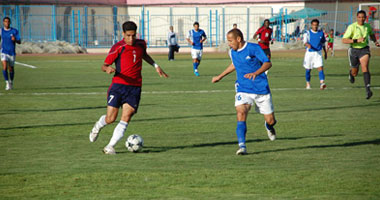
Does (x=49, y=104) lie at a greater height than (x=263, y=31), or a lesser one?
lesser

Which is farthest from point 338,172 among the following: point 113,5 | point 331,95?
point 113,5

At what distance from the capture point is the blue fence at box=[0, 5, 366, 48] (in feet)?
179

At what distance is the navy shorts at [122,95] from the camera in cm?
889

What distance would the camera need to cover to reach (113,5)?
63.0 meters

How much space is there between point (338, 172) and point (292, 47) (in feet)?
143

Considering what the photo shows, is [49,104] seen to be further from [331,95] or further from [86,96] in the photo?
[331,95]

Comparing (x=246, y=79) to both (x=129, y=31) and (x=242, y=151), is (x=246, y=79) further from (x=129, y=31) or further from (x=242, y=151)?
(x=129, y=31)

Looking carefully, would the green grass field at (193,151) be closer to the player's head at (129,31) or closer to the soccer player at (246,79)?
the soccer player at (246,79)

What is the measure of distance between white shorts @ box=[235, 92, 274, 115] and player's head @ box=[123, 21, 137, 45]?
68.9 inches

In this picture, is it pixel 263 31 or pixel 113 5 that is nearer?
pixel 263 31

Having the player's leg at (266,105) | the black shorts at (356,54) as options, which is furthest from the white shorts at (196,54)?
the player's leg at (266,105)

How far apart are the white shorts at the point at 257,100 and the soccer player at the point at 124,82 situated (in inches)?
58.5

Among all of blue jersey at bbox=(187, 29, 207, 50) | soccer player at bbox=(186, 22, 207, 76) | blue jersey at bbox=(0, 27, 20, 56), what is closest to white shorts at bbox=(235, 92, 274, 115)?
blue jersey at bbox=(0, 27, 20, 56)

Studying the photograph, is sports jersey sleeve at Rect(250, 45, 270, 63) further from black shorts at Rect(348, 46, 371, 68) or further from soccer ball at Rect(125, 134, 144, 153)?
black shorts at Rect(348, 46, 371, 68)
